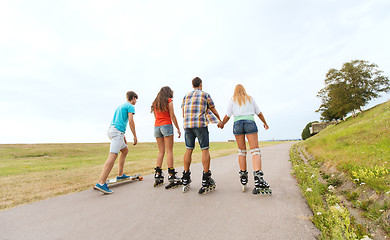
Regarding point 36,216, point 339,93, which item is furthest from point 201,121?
point 339,93

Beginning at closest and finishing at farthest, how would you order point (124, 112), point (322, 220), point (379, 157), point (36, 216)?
point (322, 220) → point (36, 216) → point (379, 157) → point (124, 112)

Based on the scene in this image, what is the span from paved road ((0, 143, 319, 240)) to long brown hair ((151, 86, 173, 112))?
208 centimetres

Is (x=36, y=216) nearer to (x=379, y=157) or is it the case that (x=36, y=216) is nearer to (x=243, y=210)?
(x=243, y=210)

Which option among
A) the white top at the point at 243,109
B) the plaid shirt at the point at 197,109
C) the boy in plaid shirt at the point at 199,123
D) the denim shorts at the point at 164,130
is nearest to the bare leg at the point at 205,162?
the boy in plaid shirt at the point at 199,123

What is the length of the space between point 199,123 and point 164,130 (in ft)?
3.86

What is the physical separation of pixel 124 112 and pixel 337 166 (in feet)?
18.1

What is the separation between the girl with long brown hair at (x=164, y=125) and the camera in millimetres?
4801

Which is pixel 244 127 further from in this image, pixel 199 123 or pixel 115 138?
pixel 115 138

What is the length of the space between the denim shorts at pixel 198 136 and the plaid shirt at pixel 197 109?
0.12 m

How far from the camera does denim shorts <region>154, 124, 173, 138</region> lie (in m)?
4.85

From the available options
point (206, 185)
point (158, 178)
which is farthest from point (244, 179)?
point (158, 178)

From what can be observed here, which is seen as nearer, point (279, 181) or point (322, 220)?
point (322, 220)

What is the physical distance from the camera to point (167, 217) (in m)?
2.75

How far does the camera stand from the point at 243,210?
287 centimetres
